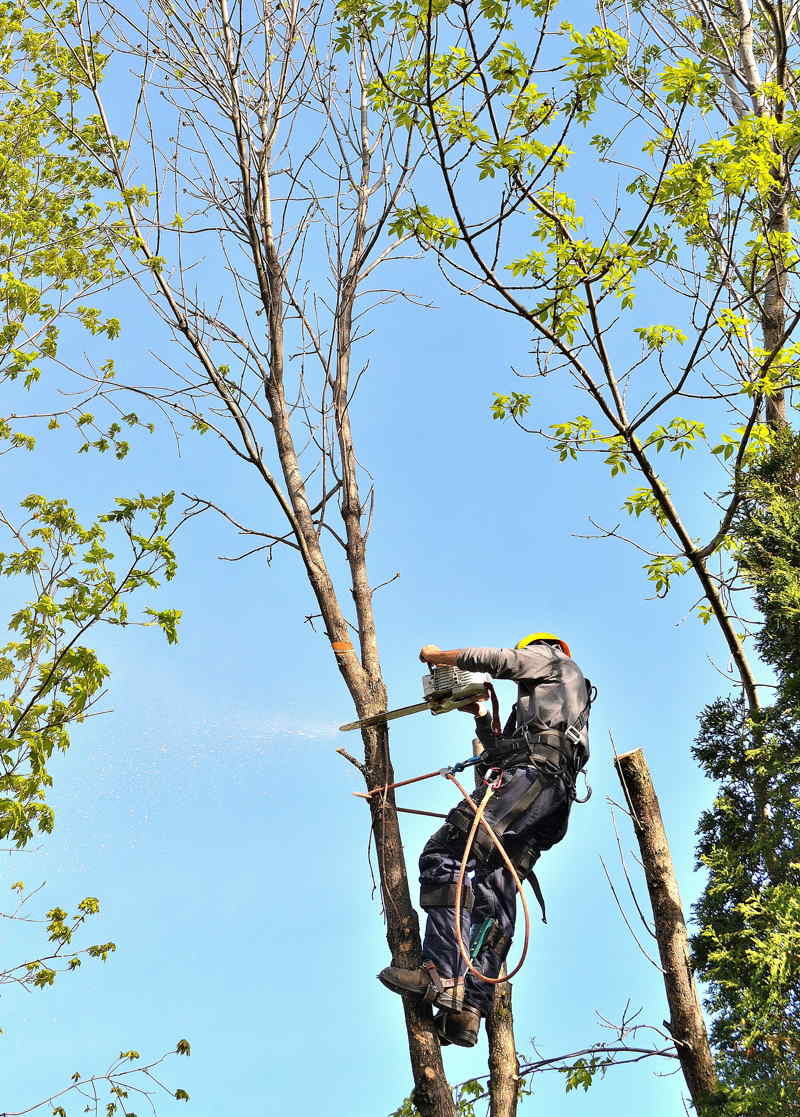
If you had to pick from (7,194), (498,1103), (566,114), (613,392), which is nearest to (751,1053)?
(498,1103)

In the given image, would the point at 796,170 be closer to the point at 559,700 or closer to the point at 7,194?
the point at 559,700

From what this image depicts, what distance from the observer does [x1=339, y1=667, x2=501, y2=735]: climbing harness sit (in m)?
5.36

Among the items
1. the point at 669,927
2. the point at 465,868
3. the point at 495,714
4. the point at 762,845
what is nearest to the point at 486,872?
the point at 465,868

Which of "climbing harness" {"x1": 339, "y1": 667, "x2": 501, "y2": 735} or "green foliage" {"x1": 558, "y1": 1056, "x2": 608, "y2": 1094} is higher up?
"climbing harness" {"x1": 339, "y1": 667, "x2": 501, "y2": 735}

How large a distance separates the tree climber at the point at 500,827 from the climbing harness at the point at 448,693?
9 centimetres

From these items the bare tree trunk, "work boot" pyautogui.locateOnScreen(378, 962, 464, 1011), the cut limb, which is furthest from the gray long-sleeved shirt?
the bare tree trunk

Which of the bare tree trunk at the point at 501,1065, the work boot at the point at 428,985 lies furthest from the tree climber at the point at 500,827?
the bare tree trunk at the point at 501,1065

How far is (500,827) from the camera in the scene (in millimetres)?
5043

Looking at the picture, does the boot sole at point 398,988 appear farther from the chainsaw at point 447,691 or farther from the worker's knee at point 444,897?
the chainsaw at point 447,691

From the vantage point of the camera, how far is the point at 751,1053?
3.84 meters

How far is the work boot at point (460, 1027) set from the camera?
16.0ft

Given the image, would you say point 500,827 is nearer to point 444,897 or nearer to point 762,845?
point 444,897

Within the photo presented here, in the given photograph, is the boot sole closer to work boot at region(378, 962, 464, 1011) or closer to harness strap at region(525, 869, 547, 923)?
work boot at region(378, 962, 464, 1011)

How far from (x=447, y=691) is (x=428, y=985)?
1.46 m
